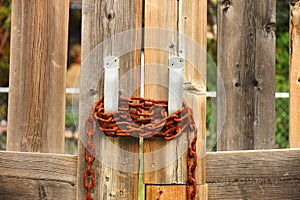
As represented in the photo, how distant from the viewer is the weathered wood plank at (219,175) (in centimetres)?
215

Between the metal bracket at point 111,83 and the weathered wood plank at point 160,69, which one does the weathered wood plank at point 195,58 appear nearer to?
the weathered wood plank at point 160,69

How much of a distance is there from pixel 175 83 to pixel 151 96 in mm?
110

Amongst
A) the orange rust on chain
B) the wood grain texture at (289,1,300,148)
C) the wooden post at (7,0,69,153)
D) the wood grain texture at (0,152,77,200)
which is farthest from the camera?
the wood grain texture at (289,1,300,148)

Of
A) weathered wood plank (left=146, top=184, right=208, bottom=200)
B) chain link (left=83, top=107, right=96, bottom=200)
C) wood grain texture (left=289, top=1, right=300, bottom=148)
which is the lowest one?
weathered wood plank (left=146, top=184, right=208, bottom=200)

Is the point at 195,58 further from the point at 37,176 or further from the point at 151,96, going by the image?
the point at 37,176

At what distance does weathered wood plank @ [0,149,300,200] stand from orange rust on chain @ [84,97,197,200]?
89 millimetres

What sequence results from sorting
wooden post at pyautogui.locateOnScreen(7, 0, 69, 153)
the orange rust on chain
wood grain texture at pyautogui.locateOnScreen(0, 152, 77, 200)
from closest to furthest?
the orange rust on chain, wood grain texture at pyautogui.locateOnScreen(0, 152, 77, 200), wooden post at pyautogui.locateOnScreen(7, 0, 69, 153)

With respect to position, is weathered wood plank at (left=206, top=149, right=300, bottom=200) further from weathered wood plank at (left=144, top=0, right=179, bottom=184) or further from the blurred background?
the blurred background

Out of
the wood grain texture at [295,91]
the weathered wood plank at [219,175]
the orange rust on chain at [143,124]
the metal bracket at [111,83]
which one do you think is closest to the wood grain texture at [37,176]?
the weathered wood plank at [219,175]

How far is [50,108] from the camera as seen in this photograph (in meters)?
2.24

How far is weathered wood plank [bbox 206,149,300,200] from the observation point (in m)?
2.17

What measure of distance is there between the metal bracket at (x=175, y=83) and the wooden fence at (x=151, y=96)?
4 cm

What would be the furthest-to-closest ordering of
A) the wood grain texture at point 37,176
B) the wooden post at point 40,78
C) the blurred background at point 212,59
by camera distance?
1. the blurred background at point 212,59
2. the wooden post at point 40,78
3. the wood grain texture at point 37,176

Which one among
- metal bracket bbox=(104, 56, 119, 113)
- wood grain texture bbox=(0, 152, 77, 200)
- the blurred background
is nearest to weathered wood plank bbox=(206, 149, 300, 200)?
metal bracket bbox=(104, 56, 119, 113)
